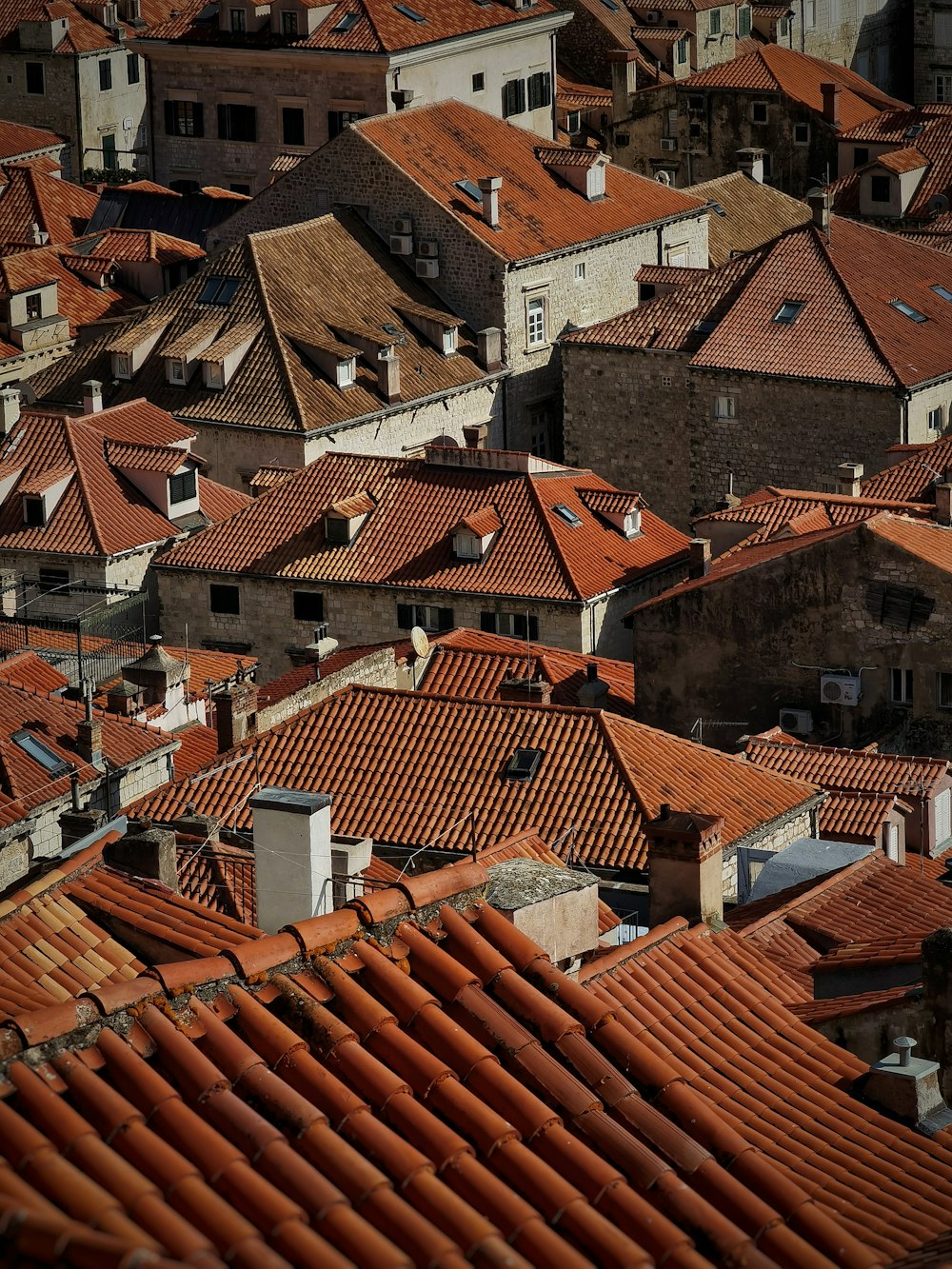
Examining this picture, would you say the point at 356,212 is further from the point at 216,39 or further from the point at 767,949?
the point at 767,949

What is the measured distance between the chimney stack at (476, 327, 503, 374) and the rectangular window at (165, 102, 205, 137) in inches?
797

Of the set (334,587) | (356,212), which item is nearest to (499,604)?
(334,587)

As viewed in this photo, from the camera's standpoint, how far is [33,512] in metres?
59.7

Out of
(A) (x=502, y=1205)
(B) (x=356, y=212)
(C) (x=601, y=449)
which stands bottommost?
(C) (x=601, y=449)

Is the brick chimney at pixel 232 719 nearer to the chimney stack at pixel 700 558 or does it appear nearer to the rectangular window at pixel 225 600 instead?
the chimney stack at pixel 700 558

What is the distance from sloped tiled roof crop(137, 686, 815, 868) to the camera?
1470 inches

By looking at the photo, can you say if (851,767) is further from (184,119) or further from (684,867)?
(184,119)

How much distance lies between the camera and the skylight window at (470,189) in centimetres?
Answer: 7144

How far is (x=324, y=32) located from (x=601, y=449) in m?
20.6

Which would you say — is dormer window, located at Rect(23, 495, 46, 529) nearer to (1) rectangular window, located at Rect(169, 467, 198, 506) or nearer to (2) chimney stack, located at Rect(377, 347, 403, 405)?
(1) rectangular window, located at Rect(169, 467, 198, 506)

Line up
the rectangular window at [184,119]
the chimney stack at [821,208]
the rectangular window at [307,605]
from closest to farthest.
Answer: the rectangular window at [307,605] < the chimney stack at [821,208] < the rectangular window at [184,119]

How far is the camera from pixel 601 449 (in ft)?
222

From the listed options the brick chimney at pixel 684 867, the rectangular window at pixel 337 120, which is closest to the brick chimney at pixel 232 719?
the brick chimney at pixel 684 867

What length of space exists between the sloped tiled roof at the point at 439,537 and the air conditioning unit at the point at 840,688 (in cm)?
1074
